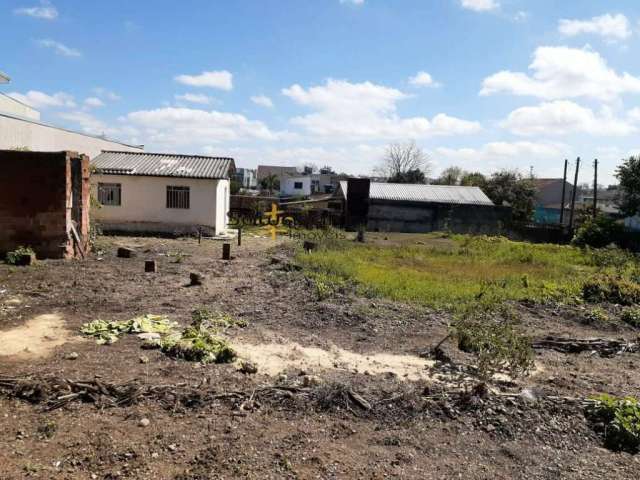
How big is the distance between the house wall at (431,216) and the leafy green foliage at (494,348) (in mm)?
23440

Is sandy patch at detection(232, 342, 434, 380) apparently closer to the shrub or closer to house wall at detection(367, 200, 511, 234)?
the shrub

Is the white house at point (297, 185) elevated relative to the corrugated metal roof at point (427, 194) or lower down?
elevated

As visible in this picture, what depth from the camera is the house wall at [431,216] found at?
1208 inches

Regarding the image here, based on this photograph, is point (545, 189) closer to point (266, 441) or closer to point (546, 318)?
point (546, 318)

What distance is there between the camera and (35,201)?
39.3 ft

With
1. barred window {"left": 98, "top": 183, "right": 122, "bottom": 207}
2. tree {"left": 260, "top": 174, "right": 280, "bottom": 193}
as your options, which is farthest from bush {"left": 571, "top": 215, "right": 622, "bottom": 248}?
tree {"left": 260, "top": 174, "right": 280, "bottom": 193}

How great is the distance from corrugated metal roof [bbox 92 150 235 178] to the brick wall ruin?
7807 mm

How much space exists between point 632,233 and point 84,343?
26792 millimetres

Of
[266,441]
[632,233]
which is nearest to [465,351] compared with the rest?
[266,441]

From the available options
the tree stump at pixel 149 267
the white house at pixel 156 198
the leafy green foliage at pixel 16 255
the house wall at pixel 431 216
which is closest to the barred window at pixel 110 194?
the white house at pixel 156 198

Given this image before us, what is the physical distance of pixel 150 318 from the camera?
7516 mm

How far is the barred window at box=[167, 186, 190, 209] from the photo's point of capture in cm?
2025

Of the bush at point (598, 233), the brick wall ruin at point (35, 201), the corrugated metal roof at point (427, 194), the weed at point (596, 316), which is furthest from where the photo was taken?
the corrugated metal roof at point (427, 194)

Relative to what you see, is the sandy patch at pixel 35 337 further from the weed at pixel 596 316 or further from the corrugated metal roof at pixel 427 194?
the corrugated metal roof at pixel 427 194
